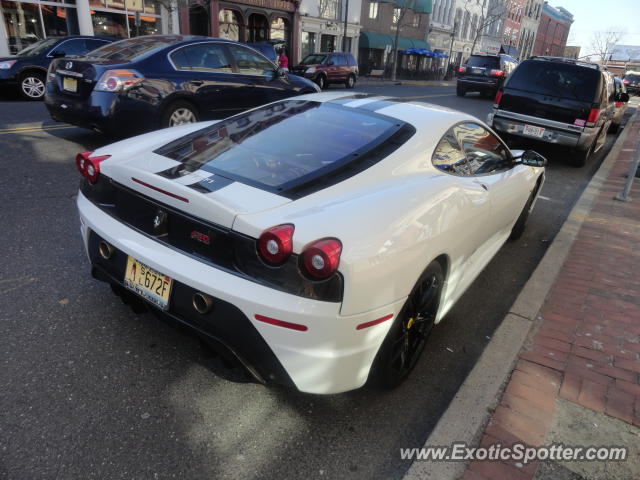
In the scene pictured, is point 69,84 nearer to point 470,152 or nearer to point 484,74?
point 470,152

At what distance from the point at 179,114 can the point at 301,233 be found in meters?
5.21

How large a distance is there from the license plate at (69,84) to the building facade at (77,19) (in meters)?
13.8

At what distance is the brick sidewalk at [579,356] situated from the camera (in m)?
2.25

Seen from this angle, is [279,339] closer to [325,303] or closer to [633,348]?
[325,303]

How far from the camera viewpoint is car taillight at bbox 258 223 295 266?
1798 mm

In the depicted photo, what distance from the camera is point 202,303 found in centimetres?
196

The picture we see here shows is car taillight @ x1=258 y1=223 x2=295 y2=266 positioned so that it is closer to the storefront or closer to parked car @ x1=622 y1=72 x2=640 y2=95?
the storefront

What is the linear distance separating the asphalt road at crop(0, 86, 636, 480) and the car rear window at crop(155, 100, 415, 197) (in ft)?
3.39

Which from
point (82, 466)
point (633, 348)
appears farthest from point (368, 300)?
point (633, 348)

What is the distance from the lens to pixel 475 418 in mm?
2279

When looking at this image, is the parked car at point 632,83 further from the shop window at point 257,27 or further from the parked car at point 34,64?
the parked car at point 34,64

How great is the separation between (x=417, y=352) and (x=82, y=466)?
67.3 inches

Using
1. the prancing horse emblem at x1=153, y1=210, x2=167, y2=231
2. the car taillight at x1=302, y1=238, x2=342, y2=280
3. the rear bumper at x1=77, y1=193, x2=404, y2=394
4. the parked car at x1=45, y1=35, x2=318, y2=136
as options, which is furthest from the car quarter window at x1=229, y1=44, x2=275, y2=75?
the car taillight at x1=302, y1=238, x2=342, y2=280

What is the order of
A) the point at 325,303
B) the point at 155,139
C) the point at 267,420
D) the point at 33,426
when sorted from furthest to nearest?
the point at 155,139 → the point at 267,420 → the point at 33,426 → the point at 325,303
